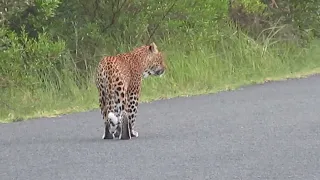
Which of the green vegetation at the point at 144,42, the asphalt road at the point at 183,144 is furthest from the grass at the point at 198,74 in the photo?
the asphalt road at the point at 183,144

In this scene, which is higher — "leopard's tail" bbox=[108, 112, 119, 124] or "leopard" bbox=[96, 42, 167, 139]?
"leopard" bbox=[96, 42, 167, 139]

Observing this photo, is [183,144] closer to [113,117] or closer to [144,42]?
[113,117]

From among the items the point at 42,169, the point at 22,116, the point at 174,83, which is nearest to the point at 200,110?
the point at 22,116

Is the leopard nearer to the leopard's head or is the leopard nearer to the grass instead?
the leopard's head

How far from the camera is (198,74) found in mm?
17656

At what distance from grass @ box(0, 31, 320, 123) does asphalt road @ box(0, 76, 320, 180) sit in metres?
1.26

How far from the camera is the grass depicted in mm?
14773

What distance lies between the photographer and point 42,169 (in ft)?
29.2

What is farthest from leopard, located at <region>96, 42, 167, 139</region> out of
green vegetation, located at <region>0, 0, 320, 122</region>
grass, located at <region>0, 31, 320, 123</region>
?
green vegetation, located at <region>0, 0, 320, 122</region>

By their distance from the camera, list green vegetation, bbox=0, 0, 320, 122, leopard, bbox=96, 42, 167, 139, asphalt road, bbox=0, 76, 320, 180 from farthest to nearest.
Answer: green vegetation, bbox=0, 0, 320, 122 → leopard, bbox=96, 42, 167, 139 → asphalt road, bbox=0, 76, 320, 180

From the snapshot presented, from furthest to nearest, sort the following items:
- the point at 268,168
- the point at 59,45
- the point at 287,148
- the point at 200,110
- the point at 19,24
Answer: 1. the point at 19,24
2. the point at 59,45
3. the point at 200,110
4. the point at 287,148
5. the point at 268,168

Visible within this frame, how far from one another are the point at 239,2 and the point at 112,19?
164 inches

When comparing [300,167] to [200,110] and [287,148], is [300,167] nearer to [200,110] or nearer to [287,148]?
[287,148]

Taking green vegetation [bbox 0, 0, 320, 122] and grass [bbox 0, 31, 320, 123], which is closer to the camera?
grass [bbox 0, 31, 320, 123]
